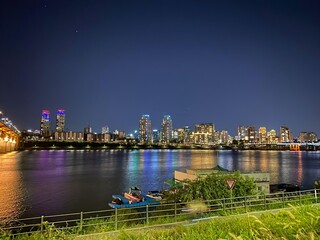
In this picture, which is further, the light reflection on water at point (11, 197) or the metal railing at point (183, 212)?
the light reflection on water at point (11, 197)

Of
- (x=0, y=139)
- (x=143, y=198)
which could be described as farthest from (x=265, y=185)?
(x=0, y=139)

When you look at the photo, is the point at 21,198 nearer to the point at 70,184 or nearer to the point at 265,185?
the point at 70,184

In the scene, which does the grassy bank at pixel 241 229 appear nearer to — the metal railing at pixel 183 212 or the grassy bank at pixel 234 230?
the grassy bank at pixel 234 230

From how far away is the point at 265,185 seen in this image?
1250 inches

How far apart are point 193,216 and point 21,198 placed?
34801mm

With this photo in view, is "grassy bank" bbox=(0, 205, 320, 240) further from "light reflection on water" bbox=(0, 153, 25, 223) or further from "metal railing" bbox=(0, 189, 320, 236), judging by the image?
"light reflection on water" bbox=(0, 153, 25, 223)

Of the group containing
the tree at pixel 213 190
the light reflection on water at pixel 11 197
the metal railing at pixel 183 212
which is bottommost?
the light reflection on water at pixel 11 197

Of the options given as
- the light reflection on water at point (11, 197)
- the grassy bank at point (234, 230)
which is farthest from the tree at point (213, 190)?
the light reflection on water at point (11, 197)

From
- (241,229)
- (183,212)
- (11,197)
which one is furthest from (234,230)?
(11,197)

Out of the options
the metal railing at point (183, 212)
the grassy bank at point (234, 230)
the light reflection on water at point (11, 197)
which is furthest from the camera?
the light reflection on water at point (11, 197)

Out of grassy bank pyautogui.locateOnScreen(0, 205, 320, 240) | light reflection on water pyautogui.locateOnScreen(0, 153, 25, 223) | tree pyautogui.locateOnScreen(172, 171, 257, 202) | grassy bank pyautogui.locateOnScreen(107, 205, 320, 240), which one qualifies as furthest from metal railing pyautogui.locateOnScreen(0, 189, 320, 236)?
light reflection on water pyautogui.locateOnScreen(0, 153, 25, 223)

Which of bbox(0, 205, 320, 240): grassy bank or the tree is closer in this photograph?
bbox(0, 205, 320, 240): grassy bank

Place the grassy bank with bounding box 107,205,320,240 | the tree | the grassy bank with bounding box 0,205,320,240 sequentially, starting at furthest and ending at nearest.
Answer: the tree, the grassy bank with bounding box 107,205,320,240, the grassy bank with bounding box 0,205,320,240

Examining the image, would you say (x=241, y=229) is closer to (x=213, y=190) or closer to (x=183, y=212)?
(x=183, y=212)
